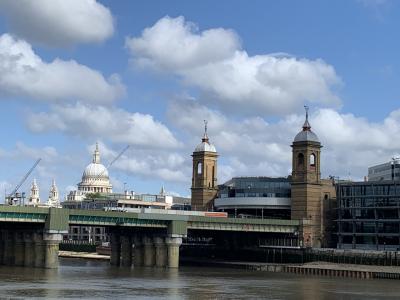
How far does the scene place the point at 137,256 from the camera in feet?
570

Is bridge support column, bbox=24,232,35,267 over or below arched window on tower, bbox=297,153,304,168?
below

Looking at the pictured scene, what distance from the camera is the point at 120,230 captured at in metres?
182

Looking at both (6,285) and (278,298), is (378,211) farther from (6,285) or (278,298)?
(6,285)

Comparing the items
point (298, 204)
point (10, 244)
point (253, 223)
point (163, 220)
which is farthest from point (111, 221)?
point (298, 204)

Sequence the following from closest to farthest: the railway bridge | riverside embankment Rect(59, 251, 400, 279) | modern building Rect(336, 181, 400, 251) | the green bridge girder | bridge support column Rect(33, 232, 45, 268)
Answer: riverside embankment Rect(59, 251, 400, 279) → the green bridge girder → the railway bridge → bridge support column Rect(33, 232, 45, 268) → modern building Rect(336, 181, 400, 251)

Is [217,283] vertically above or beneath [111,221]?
beneath

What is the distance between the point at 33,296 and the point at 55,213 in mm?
59695

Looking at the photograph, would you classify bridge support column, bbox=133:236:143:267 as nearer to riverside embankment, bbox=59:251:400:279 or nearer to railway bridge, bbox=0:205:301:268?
railway bridge, bbox=0:205:301:268

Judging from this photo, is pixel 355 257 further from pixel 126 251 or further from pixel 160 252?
pixel 126 251

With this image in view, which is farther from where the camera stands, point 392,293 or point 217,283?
point 217,283

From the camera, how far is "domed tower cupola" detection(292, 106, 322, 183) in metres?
194

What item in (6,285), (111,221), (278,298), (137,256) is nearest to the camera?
(278,298)

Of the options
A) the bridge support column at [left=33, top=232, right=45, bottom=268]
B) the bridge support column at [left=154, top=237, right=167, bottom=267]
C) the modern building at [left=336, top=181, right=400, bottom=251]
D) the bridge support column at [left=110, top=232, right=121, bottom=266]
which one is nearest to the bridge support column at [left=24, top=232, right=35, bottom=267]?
the bridge support column at [left=33, top=232, right=45, bottom=268]

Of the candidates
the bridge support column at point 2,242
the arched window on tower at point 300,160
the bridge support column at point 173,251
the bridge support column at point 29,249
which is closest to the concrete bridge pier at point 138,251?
the bridge support column at point 173,251
